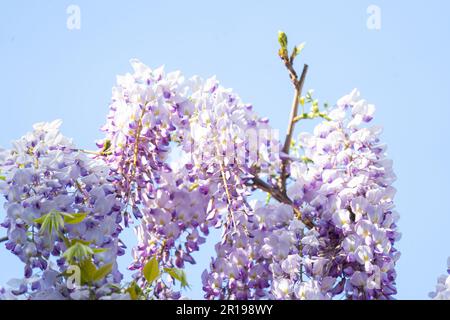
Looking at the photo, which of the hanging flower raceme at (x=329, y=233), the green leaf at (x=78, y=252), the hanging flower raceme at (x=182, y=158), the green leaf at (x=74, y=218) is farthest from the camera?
Result: the hanging flower raceme at (x=182, y=158)

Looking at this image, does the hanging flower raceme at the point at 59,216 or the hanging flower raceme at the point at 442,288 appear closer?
the hanging flower raceme at the point at 59,216

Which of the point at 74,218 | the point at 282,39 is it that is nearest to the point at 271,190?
the point at 282,39

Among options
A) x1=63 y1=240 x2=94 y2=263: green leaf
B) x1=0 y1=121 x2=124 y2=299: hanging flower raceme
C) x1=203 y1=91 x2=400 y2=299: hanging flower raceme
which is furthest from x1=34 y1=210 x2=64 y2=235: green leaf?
x1=203 y1=91 x2=400 y2=299: hanging flower raceme

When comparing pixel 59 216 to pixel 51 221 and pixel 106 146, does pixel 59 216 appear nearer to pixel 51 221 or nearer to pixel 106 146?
pixel 51 221

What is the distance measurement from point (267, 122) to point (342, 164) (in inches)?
10.9

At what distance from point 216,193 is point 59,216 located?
54 cm

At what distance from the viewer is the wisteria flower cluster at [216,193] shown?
2010mm

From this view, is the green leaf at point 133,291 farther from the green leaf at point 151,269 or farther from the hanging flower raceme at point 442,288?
the hanging flower raceme at point 442,288

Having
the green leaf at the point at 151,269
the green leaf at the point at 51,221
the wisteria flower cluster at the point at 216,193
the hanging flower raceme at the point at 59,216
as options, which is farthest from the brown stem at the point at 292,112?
the green leaf at the point at 51,221

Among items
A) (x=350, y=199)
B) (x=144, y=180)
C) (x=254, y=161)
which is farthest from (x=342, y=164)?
(x=144, y=180)

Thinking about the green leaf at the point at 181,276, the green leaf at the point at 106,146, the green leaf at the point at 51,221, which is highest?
the green leaf at the point at 106,146

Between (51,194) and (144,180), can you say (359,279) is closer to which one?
(144,180)

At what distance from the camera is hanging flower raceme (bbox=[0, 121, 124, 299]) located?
1.75 meters
